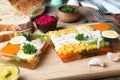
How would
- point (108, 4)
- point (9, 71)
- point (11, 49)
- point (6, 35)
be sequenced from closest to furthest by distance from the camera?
point (9, 71)
point (11, 49)
point (6, 35)
point (108, 4)

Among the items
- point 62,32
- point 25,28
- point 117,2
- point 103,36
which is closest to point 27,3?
point 25,28

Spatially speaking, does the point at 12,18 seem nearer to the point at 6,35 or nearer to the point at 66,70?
the point at 6,35

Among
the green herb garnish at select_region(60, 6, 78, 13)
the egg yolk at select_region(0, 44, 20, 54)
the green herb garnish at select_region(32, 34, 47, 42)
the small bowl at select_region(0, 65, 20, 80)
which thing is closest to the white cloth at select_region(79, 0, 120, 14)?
the green herb garnish at select_region(60, 6, 78, 13)

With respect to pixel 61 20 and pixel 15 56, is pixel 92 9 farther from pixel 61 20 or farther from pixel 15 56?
pixel 15 56

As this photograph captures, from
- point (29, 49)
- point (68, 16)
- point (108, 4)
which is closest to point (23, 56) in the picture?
point (29, 49)

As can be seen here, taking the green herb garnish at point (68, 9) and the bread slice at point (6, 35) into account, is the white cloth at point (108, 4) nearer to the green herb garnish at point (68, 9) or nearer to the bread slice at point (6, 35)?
the green herb garnish at point (68, 9)

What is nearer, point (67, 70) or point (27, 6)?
point (67, 70)

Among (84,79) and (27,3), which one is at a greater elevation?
(27,3)
